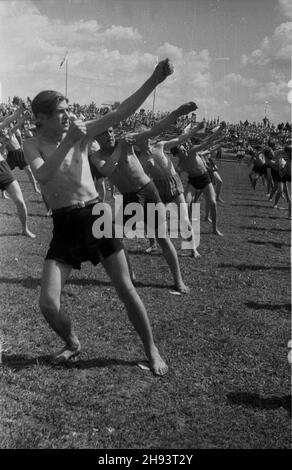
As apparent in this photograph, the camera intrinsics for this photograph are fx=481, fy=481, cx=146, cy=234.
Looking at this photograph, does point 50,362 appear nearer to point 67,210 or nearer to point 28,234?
point 67,210

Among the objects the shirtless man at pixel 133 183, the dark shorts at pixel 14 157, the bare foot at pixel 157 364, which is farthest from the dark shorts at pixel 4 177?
the dark shorts at pixel 14 157

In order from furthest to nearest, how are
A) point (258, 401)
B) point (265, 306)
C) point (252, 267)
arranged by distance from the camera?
1. point (252, 267)
2. point (265, 306)
3. point (258, 401)

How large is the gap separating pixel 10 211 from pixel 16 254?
383 cm

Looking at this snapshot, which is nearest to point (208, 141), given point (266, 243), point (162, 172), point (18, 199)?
point (162, 172)

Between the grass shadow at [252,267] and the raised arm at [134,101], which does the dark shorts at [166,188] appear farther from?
the raised arm at [134,101]

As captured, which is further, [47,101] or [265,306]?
[265,306]

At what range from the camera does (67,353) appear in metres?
4.00

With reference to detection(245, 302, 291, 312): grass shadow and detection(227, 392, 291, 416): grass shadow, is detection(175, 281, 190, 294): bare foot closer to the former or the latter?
detection(245, 302, 291, 312): grass shadow

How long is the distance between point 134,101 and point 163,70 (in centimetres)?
30

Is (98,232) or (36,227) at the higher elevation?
(98,232)

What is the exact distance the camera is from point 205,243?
905cm

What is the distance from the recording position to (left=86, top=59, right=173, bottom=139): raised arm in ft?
9.90

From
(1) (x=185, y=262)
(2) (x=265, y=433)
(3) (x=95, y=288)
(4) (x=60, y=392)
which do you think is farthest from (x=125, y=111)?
(1) (x=185, y=262)
